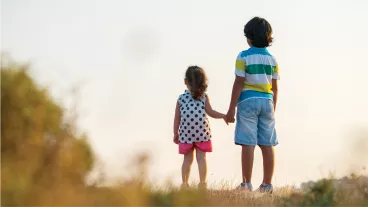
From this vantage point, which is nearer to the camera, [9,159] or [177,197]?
[9,159]

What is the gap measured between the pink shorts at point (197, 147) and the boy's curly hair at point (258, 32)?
1463 mm

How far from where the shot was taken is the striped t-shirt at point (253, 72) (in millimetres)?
9867

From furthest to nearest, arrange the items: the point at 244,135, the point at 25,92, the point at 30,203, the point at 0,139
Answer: the point at 244,135 → the point at 25,92 → the point at 0,139 → the point at 30,203

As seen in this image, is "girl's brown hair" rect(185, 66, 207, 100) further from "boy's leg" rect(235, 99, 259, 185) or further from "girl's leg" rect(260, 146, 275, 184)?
"girl's leg" rect(260, 146, 275, 184)

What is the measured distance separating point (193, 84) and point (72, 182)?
20.1 ft

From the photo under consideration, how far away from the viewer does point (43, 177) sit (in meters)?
4.59

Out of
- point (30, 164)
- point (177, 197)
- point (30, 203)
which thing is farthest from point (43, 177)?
point (177, 197)

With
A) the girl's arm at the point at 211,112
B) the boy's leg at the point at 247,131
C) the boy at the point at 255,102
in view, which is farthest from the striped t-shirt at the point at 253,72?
the girl's arm at the point at 211,112

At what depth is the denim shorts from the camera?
Result: 986cm

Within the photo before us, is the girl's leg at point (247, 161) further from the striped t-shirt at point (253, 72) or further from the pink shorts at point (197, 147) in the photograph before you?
the pink shorts at point (197, 147)

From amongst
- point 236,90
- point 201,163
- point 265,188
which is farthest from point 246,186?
point 236,90

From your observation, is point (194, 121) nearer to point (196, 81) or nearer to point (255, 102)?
point (196, 81)

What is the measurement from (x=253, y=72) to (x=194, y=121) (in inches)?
45.5

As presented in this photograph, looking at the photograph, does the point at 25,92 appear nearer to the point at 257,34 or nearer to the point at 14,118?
the point at 14,118
